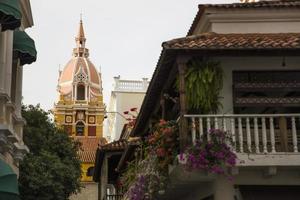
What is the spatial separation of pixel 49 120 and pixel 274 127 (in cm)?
2451

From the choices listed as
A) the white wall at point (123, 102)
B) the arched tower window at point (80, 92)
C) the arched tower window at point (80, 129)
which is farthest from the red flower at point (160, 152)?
the arched tower window at point (80, 92)

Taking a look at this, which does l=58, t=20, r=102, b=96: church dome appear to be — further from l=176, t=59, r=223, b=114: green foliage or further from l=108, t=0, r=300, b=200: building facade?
l=176, t=59, r=223, b=114: green foliage

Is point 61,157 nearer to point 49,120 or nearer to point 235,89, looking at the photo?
point 49,120

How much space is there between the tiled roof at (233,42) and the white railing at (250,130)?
63.6 inches

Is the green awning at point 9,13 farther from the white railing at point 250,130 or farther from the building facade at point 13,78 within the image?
the white railing at point 250,130

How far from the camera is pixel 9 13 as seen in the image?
14906mm

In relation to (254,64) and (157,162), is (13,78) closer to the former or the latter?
(157,162)

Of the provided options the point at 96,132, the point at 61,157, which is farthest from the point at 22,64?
the point at 96,132

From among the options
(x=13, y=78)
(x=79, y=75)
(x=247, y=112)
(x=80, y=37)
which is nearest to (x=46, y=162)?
(x=13, y=78)

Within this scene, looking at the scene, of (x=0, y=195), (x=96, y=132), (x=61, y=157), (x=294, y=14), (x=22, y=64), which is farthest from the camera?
(x=96, y=132)

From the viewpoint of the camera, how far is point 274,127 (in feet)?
50.0

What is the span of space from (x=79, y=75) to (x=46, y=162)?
63778mm

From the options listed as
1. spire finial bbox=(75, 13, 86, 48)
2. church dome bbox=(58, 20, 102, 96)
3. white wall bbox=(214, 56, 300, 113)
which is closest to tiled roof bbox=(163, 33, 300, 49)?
white wall bbox=(214, 56, 300, 113)

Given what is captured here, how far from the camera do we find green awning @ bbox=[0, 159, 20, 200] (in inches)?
561
